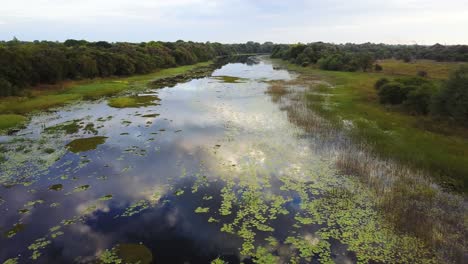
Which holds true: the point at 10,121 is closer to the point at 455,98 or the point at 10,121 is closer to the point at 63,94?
the point at 63,94

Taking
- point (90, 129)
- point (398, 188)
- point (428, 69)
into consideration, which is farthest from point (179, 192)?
point (428, 69)

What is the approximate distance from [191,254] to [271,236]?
3.40 m

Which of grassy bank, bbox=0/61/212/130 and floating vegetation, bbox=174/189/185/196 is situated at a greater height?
grassy bank, bbox=0/61/212/130

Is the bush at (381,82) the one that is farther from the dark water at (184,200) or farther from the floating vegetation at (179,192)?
the floating vegetation at (179,192)

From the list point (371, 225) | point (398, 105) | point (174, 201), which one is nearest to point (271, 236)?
point (371, 225)

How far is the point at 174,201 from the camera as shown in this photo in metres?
16.1

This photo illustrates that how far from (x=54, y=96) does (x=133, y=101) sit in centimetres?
1169

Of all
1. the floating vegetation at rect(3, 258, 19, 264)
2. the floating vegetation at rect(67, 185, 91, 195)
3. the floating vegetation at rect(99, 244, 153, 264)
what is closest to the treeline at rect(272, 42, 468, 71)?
the floating vegetation at rect(67, 185, 91, 195)

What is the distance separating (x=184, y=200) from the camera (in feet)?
53.1

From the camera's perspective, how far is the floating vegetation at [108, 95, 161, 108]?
3950 cm

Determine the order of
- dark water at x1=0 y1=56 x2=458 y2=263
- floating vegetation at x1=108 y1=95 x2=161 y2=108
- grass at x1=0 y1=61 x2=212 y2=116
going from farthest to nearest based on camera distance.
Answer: floating vegetation at x1=108 y1=95 x2=161 y2=108 → grass at x1=0 y1=61 x2=212 y2=116 → dark water at x1=0 y1=56 x2=458 y2=263

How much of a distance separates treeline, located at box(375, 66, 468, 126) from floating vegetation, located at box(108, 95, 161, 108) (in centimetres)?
2965

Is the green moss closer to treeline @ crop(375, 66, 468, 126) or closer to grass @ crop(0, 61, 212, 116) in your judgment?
grass @ crop(0, 61, 212, 116)

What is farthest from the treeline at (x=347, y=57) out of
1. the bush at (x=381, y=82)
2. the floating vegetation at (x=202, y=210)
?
the floating vegetation at (x=202, y=210)
